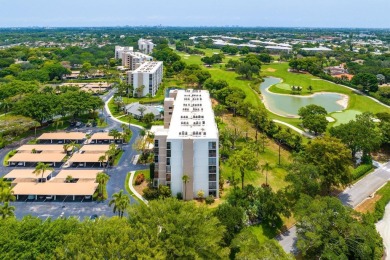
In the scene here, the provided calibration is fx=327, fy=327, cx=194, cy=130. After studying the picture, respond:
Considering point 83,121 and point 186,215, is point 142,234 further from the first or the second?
point 83,121

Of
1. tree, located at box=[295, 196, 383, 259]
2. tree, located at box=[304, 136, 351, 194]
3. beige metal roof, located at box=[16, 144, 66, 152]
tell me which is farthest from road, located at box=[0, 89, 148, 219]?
tree, located at box=[304, 136, 351, 194]

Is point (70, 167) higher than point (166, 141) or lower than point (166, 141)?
lower

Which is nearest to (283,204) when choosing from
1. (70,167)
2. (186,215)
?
(186,215)

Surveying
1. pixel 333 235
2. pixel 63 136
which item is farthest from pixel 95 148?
pixel 333 235

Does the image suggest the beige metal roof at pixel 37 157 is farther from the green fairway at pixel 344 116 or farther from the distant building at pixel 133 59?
the distant building at pixel 133 59

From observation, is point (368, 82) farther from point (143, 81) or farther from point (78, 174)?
point (78, 174)

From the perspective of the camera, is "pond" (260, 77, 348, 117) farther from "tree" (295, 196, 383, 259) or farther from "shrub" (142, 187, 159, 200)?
"tree" (295, 196, 383, 259)

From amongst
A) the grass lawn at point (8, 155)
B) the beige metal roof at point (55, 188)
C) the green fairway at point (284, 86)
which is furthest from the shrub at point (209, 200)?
the green fairway at point (284, 86)
